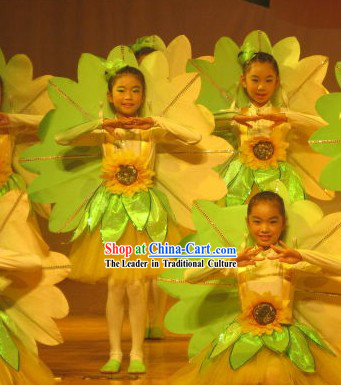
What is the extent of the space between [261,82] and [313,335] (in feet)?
5.06

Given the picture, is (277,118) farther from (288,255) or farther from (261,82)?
(288,255)

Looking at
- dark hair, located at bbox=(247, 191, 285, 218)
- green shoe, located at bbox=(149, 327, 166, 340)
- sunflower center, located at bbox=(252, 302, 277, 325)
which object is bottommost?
green shoe, located at bbox=(149, 327, 166, 340)

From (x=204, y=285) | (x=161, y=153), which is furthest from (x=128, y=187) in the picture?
(x=204, y=285)

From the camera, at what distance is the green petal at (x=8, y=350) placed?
155 inches

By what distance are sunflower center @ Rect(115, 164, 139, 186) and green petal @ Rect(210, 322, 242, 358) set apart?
0.93 m

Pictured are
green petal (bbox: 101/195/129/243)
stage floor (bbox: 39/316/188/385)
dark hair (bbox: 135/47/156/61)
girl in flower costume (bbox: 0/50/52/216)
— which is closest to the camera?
stage floor (bbox: 39/316/188/385)

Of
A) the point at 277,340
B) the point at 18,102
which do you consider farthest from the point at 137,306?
the point at 18,102

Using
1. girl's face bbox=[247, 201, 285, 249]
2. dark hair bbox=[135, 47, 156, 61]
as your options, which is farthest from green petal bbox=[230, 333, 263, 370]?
dark hair bbox=[135, 47, 156, 61]

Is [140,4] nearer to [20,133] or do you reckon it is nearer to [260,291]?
[20,133]

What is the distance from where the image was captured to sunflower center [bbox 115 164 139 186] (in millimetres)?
4621

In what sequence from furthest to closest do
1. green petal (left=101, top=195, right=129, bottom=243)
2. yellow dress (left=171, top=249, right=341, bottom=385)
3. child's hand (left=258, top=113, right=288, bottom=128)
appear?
1. child's hand (left=258, top=113, right=288, bottom=128)
2. green petal (left=101, top=195, right=129, bottom=243)
3. yellow dress (left=171, top=249, right=341, bottom=385)

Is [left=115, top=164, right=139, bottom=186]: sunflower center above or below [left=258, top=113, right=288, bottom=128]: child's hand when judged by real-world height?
below

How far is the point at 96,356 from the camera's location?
192 inches

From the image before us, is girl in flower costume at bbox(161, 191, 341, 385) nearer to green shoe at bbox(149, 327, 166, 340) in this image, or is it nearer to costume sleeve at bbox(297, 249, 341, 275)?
costume sleeve at bbox(297, 249, 341, 275)
